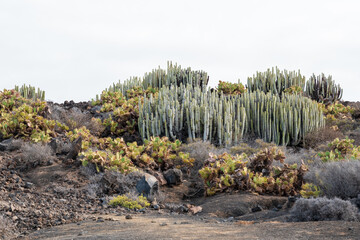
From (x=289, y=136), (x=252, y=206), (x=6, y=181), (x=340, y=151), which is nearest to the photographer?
(x=252, y=206)

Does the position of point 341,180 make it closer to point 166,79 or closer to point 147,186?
point 147,186

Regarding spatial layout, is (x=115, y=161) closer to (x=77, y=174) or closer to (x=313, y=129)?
(x=77, y=174)

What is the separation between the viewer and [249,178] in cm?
793

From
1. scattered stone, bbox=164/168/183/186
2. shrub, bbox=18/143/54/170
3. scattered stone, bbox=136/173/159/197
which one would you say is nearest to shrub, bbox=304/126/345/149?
scattered stone, bbox=164/168/183/186

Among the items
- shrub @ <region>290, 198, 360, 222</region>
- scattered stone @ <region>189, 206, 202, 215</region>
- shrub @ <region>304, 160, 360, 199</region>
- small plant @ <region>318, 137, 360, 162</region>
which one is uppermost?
small plant @ <region>318, 137, 360, 162</region>

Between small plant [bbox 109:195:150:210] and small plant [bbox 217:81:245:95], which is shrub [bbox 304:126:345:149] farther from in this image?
small plant [bbox 109:195:150:210]

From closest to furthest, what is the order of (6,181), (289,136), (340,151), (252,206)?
(252,206), (6,181), (340,151), (289,136)

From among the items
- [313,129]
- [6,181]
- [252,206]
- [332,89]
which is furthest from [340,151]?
[332,89]

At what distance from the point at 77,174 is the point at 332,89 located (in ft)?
49.1

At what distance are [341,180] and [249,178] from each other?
6.45 feet

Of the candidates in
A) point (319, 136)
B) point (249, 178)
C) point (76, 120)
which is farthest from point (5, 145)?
point (319, 136)

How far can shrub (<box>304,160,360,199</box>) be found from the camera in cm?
620

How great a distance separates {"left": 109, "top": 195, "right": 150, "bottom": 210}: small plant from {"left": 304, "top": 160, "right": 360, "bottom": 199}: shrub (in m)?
2.81

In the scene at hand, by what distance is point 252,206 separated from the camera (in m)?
7.18
